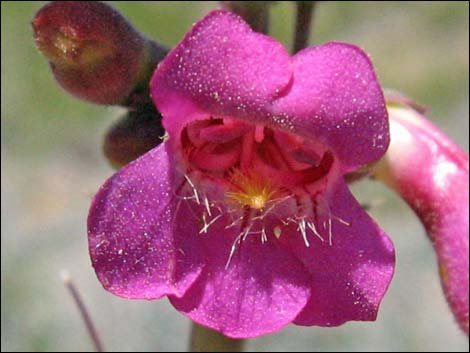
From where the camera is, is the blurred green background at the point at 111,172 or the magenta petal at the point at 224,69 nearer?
the magenta petal at the point at 224,69

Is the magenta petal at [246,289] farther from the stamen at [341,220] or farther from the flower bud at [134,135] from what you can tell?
the flower bud at [134,135]

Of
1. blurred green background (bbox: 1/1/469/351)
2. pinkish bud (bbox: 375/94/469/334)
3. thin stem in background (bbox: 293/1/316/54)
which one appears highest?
thin stem in background (bbox: 293/1/316/54)

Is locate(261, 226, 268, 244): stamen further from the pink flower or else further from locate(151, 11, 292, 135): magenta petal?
locate(151, 11, 292, 135): magenta petal

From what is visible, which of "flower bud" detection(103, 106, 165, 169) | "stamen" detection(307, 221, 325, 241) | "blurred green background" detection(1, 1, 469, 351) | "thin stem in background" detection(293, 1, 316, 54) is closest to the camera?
"stamen" detection(307, 221, 325, 241)

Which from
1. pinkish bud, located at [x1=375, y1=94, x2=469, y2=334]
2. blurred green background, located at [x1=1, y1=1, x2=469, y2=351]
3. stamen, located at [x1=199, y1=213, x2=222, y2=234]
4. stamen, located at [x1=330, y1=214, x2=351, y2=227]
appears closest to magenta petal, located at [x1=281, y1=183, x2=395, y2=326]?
stamen, located at [x1=330, y1=214, x2=351, y2=227]

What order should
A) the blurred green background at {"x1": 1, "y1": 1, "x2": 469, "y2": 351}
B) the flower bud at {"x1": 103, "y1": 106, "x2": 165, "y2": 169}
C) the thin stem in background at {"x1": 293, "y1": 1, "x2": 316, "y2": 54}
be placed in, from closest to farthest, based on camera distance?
1. the flower bud at {"x1": 103, "y1": 106, "x2": 165, "y2": 169}
2. the thin stem in background at {"x1": 293, "y1": 1, "x2": 316, "y2": 54}
3. the blurred green background at {"x1": 1, "y1": 1, "x2": 469, "y2": 351}

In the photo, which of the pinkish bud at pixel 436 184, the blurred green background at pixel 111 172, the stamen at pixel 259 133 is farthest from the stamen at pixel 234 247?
the blurred green background at pixel 111 172

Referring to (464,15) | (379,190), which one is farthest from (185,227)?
(464,15)
